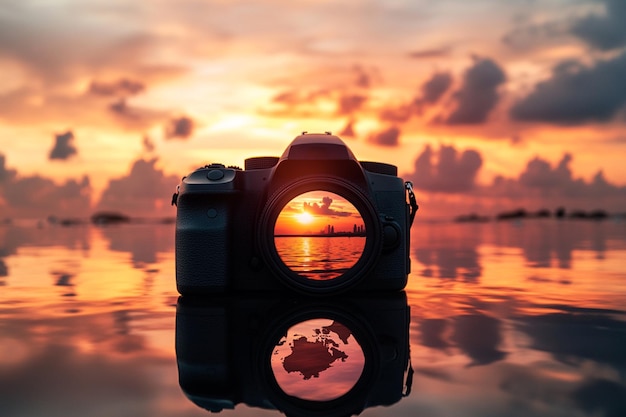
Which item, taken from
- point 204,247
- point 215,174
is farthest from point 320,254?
point 215,174

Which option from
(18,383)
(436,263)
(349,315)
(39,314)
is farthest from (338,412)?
(436,263)

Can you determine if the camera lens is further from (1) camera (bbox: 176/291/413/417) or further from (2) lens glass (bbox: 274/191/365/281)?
(1) camera (bbox: 176/291/413/417)

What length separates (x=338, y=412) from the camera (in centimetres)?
162

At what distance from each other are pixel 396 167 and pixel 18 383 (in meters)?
2.41

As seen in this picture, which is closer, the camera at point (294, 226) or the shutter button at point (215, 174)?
the camera at point (294, 226)

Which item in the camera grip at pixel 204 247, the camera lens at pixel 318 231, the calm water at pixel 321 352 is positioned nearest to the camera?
the calm water at pixel 321 352

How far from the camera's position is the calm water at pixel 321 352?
1.73m

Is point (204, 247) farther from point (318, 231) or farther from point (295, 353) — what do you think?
point (295, 353)

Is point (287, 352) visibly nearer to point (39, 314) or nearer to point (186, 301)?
point (186, 301)

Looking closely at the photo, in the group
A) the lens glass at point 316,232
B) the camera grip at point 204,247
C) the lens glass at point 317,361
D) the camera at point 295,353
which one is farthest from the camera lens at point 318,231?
the lens glass at point 317,361

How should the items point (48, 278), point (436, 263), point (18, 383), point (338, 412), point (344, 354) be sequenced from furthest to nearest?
point (436, 263)
point (48, 278)
point (344, 354)
point (18, 383)
point (338, 412)

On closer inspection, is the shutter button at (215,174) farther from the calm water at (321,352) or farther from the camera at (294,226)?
the calm water at (321,352)

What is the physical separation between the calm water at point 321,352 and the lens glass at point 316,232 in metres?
0.22

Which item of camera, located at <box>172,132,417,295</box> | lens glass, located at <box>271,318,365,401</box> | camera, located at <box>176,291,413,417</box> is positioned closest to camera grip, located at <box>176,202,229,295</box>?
Answer: camera, located at <box>172,132,417,295</box>
